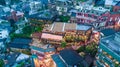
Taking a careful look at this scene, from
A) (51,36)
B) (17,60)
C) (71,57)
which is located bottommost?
(17,60)

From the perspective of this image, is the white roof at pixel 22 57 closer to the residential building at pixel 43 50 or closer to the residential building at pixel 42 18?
the residential building at pixel 43 50

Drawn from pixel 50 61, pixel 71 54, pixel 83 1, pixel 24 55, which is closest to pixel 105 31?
pixel 71 54

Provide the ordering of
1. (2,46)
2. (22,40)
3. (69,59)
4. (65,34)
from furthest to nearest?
(2,46) < (22,40) < (65,34) < (69,59)

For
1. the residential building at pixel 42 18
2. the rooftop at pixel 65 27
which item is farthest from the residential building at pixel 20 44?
the residential building at pixel 42 18

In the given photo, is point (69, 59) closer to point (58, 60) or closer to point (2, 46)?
point (58, 60)

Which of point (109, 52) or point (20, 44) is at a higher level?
point (109, 52)

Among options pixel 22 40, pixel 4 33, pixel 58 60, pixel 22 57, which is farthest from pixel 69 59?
pixel 4 33
